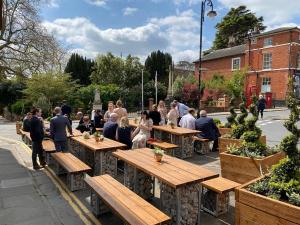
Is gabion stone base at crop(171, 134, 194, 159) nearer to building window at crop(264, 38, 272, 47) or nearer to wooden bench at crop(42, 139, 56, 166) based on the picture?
wooden bench at crop(42, 139, 56, 166)

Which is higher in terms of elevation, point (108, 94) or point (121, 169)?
point (108, 94)

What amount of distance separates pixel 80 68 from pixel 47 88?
56.0 feet

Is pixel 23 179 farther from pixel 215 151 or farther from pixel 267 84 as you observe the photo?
pixel 267 84

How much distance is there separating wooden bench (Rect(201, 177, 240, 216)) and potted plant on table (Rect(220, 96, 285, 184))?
808 mm

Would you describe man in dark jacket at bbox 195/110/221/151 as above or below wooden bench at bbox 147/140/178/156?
above

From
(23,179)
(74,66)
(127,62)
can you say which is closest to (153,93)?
(127,62)

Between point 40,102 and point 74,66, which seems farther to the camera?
point 74,66

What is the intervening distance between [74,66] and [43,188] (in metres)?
41.1

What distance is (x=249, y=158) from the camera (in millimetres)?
6398

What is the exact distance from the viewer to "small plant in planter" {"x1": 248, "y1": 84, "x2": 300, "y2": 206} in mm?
4324

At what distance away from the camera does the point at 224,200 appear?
569cm

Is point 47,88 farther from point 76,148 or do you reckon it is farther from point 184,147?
point 184,147

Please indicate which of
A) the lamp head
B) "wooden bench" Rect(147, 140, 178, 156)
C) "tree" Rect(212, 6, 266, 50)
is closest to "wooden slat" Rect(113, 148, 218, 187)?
"wooden bench" Rect(147, 140, 178, 156)

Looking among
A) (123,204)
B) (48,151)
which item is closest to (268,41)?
(48,151)
